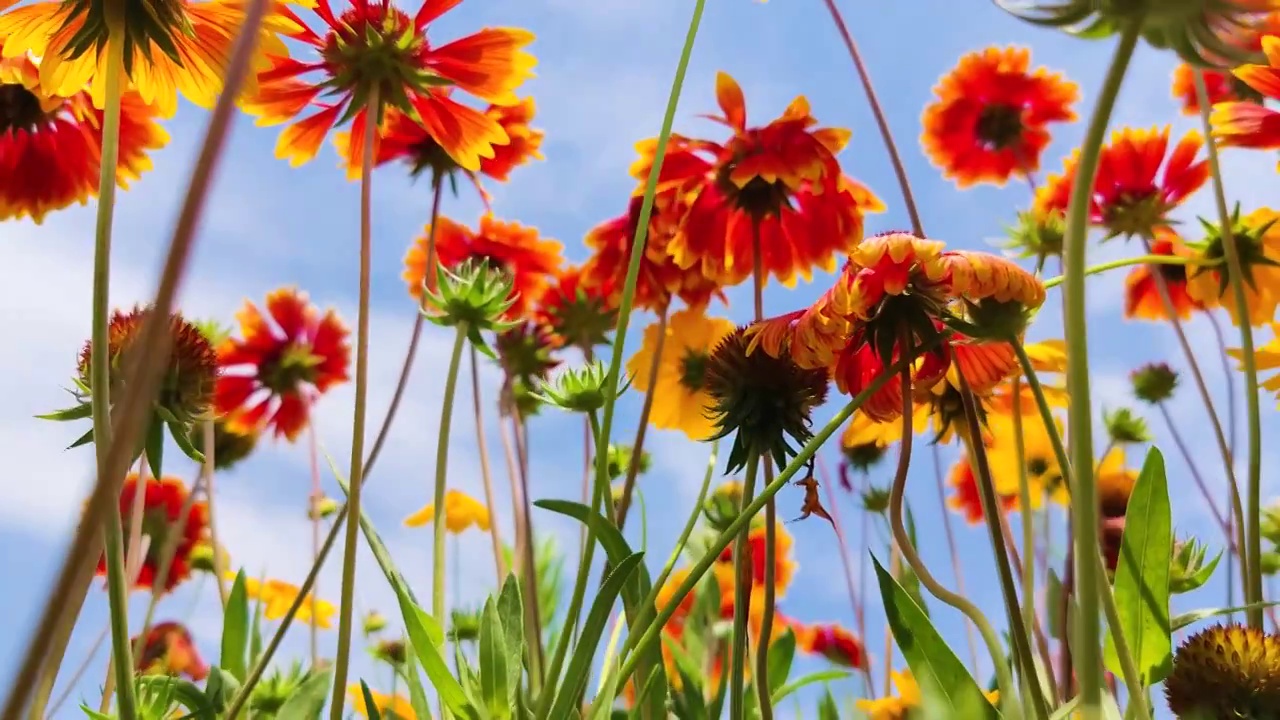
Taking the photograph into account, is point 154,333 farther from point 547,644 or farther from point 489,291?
point 547,644

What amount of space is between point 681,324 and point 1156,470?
98 centimetres

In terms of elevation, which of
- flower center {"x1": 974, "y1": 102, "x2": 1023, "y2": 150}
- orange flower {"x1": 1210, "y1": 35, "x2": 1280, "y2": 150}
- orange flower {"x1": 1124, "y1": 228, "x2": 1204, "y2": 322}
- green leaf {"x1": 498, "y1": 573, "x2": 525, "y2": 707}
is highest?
flower center {"x1": 974, "y1": 102, "x2": 1023, "y2": 150}

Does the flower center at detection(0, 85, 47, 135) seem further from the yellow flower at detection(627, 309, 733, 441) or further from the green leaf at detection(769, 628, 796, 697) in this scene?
the green leaf at detection(769, 628, 796, 697)

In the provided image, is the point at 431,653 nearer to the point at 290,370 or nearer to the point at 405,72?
the point at 405,72

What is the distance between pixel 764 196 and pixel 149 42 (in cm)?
81

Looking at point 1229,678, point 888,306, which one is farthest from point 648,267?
point 1229,678

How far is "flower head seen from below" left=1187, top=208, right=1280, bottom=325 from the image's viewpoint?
1.24 m

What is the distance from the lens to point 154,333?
171 mm

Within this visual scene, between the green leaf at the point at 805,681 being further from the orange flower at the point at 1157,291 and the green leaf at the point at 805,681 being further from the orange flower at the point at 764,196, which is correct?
the orange flower at the point at 1157,291

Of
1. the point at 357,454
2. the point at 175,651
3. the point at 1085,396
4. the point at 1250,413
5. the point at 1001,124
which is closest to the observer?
the point at 1085,396

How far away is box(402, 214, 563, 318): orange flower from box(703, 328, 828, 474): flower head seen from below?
65 centimetres

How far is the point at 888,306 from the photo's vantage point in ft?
2.54

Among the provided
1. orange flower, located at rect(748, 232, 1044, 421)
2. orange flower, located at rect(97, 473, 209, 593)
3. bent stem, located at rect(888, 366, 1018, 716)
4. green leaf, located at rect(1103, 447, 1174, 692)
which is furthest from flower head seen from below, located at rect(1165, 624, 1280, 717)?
orange flower, located at rect(97, 473, 209, 593)

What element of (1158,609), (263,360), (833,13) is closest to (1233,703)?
(1158,609)
